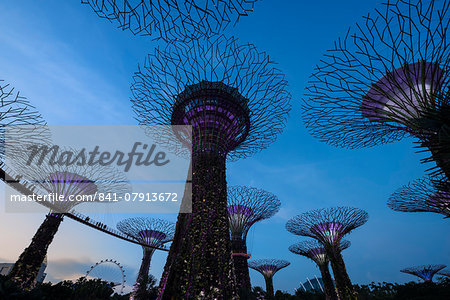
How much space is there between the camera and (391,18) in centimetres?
413

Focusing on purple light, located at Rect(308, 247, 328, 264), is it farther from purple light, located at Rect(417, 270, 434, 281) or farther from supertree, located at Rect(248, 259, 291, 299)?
purple light, located at Rect(417, 270, 434, 281)

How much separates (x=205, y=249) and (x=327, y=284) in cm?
1568

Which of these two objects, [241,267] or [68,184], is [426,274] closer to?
[241,267]

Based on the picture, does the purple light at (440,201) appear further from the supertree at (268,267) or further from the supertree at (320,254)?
the supertree at (268,267)

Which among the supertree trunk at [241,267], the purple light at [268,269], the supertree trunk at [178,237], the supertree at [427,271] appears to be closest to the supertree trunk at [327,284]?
the purple light at [268,269]

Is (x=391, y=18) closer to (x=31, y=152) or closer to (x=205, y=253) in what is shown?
(x=205, y=253)

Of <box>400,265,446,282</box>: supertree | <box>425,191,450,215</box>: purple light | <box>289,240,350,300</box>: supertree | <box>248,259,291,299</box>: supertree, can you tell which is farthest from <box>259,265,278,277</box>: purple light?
<box>400,265,446,282</box>: supertree

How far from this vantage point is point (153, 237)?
68.9ft

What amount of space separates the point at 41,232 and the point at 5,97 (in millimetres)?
7868

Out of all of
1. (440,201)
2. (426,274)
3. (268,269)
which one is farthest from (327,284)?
(426,274)

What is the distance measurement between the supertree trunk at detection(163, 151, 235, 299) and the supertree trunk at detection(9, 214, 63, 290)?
29.4 feet

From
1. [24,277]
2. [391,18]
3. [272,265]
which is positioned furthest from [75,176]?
[272,265]

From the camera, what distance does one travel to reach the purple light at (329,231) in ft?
50.2

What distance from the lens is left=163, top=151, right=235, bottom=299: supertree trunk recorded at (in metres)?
4.96
